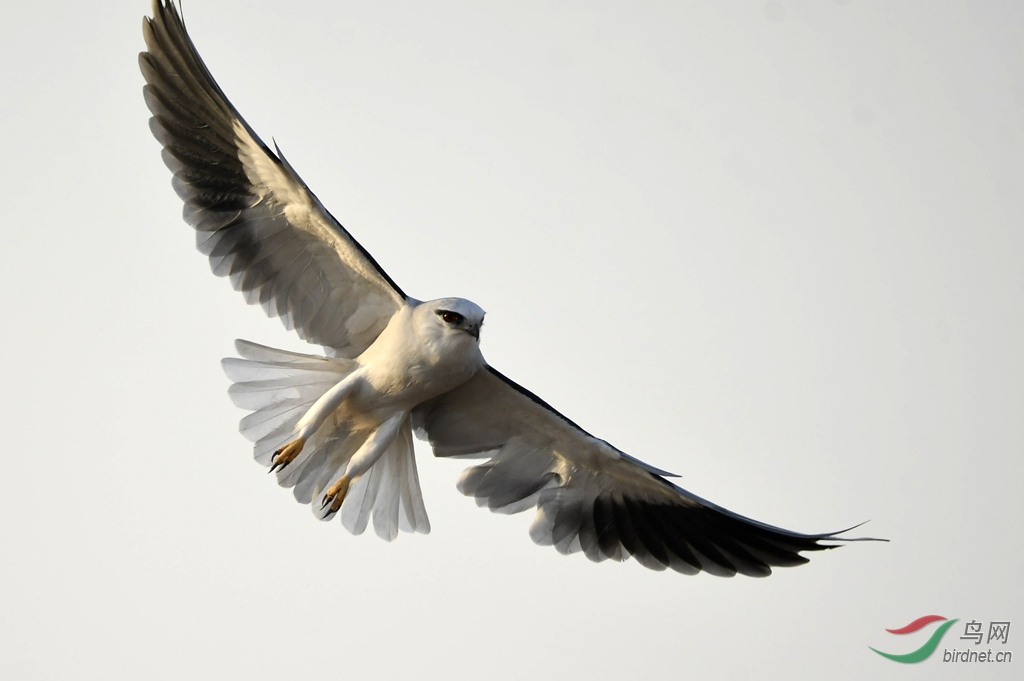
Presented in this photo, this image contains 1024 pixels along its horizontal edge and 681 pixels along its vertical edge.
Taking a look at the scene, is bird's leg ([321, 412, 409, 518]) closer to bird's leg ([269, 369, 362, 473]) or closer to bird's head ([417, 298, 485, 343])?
bird's leg ([269, 369, 362, 473])

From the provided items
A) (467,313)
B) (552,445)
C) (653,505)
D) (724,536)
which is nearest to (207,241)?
(467,313)

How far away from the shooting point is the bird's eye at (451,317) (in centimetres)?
743

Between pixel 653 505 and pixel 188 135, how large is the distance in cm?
433

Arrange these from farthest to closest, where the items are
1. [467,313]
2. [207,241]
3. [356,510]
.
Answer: [356,510] < [207,241] < [467,313]

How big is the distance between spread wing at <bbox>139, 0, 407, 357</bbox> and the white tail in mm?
284

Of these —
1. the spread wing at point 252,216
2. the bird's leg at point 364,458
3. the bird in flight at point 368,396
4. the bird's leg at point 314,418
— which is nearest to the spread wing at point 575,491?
the bird in flight at point 368,396

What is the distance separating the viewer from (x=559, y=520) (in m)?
8.60

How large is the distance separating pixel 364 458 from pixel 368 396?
479mm

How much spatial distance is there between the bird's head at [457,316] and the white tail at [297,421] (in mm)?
910

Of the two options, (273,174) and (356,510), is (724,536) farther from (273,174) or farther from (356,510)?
(273,174)

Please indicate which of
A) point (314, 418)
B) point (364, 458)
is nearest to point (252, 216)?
point (314, 418)

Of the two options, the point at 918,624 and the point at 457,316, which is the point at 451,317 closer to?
the point at 457,316

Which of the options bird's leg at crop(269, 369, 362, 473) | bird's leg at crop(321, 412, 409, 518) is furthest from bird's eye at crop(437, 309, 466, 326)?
bird's leg at crop(321, 412, 409, 518)

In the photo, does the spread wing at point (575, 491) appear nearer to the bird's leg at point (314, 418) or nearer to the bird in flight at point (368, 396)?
the bird in flight at point (368, 396)
